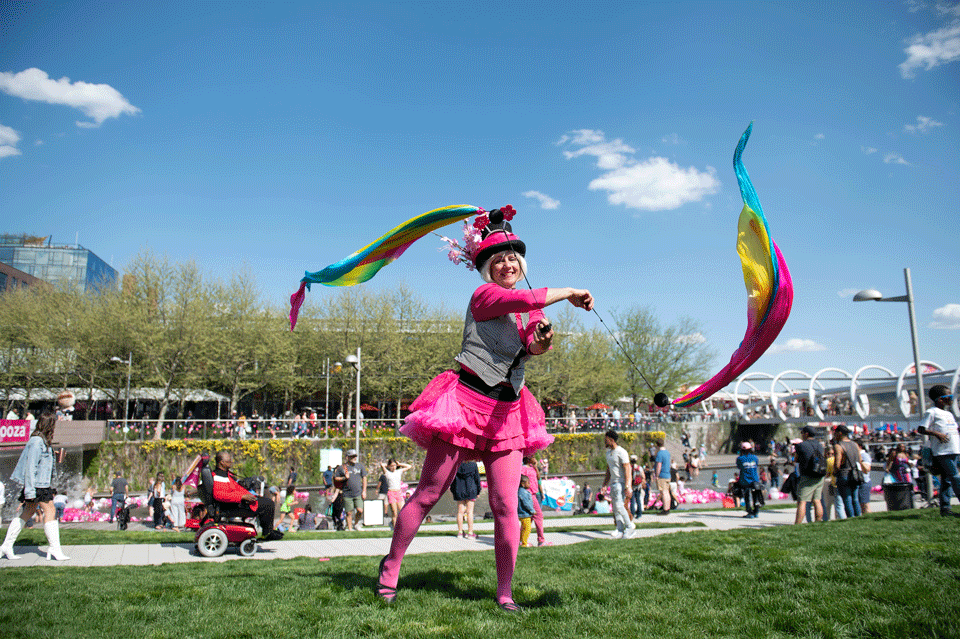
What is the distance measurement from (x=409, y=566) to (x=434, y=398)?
2.18 metres

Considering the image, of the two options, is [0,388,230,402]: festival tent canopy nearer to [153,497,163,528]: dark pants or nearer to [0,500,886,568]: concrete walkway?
[153,497,163,528]: dark pants

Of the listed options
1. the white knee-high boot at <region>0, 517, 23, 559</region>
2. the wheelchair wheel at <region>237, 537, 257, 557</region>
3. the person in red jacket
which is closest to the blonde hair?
the person in red jacket

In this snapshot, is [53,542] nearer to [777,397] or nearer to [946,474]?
[946,474]

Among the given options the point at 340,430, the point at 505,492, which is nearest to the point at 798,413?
the point at 340,430

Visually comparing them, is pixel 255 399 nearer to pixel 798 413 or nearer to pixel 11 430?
pixel 11 430

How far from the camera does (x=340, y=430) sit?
28031mm

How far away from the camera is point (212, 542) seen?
7.54 m

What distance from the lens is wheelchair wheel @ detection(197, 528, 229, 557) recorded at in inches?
292

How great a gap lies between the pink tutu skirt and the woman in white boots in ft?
17.9

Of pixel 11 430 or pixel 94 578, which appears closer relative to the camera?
pixel 94 578

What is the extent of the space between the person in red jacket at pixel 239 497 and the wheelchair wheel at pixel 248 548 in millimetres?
320

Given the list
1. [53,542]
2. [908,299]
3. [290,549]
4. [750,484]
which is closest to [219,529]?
[290,549]

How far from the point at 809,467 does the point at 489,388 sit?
8210 mm

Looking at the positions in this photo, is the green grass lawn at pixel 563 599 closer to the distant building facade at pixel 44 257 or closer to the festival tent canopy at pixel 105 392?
the festival tent canopy at pixel 105 392
